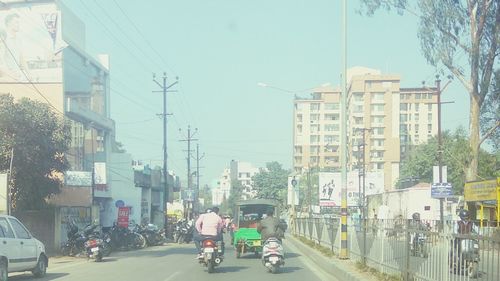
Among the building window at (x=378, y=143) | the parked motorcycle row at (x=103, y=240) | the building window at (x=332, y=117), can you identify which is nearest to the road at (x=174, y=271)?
the parked motorcycle row at (x=103, y=240)

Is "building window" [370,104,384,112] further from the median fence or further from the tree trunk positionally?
the median fence

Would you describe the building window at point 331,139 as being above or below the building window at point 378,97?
below

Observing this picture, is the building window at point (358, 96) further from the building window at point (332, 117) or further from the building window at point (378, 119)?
the building window at point (332, 117)

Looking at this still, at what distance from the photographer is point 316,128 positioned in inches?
4227

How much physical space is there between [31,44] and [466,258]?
51705 mm

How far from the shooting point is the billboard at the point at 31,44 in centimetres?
5156

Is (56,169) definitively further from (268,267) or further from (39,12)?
(39,12)

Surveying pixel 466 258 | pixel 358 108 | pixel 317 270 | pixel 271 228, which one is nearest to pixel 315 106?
pixel 358 108

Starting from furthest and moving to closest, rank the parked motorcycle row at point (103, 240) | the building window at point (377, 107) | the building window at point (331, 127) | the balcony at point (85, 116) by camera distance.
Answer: the building window at point (331, 127), the building window at point (377, 107), the balcony at point (85, 116), the parked motorcycle row at point (103, 240)

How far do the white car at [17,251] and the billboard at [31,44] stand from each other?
116 feet

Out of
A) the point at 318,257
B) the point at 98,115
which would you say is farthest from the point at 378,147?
the point at 318,257

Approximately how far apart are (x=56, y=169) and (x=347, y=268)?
53.7 feet

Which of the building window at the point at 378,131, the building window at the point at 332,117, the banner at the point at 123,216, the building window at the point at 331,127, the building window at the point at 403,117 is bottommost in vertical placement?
the banner at the point at 123,216

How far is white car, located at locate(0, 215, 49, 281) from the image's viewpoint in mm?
14789
